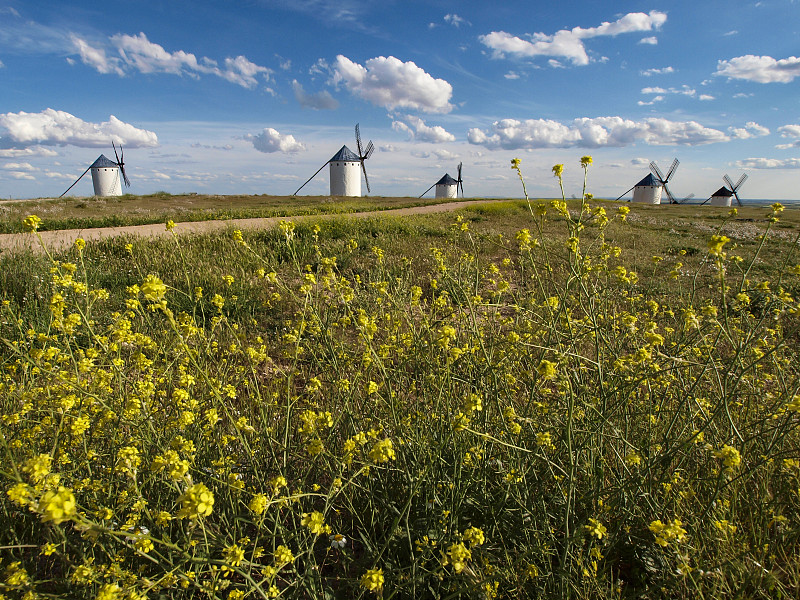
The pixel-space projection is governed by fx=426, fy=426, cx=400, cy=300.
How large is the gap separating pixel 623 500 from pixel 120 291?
5.47 metres

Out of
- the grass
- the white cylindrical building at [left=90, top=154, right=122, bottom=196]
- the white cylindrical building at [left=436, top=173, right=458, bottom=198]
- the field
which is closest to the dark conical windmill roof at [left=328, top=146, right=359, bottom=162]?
the white cylindrical building at [left=436, top=173, right=458, bottom=198]

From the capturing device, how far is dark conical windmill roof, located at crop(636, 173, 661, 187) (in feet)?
180

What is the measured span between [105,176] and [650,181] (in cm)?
→ 6669

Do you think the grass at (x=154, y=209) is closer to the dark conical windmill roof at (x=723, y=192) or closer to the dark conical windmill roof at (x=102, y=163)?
the dark conical windmill roof at (x=102, y=163)

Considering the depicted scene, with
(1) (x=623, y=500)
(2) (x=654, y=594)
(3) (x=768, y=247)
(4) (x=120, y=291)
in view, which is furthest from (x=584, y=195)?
(3) (x=768, y=247)

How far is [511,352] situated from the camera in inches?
99.7

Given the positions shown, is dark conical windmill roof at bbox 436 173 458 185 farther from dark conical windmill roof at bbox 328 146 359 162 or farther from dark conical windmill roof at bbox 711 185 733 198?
dark conical windmill roof at bbox 711 185 733 198

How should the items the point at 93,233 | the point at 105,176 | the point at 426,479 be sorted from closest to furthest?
1. the point at 426,479
2. the point at 93,233
3. the point at 105,176

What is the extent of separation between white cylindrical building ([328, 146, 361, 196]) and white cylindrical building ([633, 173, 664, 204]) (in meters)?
36.5

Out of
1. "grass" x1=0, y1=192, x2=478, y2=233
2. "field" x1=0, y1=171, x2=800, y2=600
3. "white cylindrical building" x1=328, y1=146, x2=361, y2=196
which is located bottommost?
"field" x1=0, y1=171, x2=800, y2=600

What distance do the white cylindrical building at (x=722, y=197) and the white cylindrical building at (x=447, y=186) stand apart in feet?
109

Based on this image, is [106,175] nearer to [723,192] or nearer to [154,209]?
[154,209]

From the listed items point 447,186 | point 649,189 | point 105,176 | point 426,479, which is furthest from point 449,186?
point 426,479

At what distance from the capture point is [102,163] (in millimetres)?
49312
